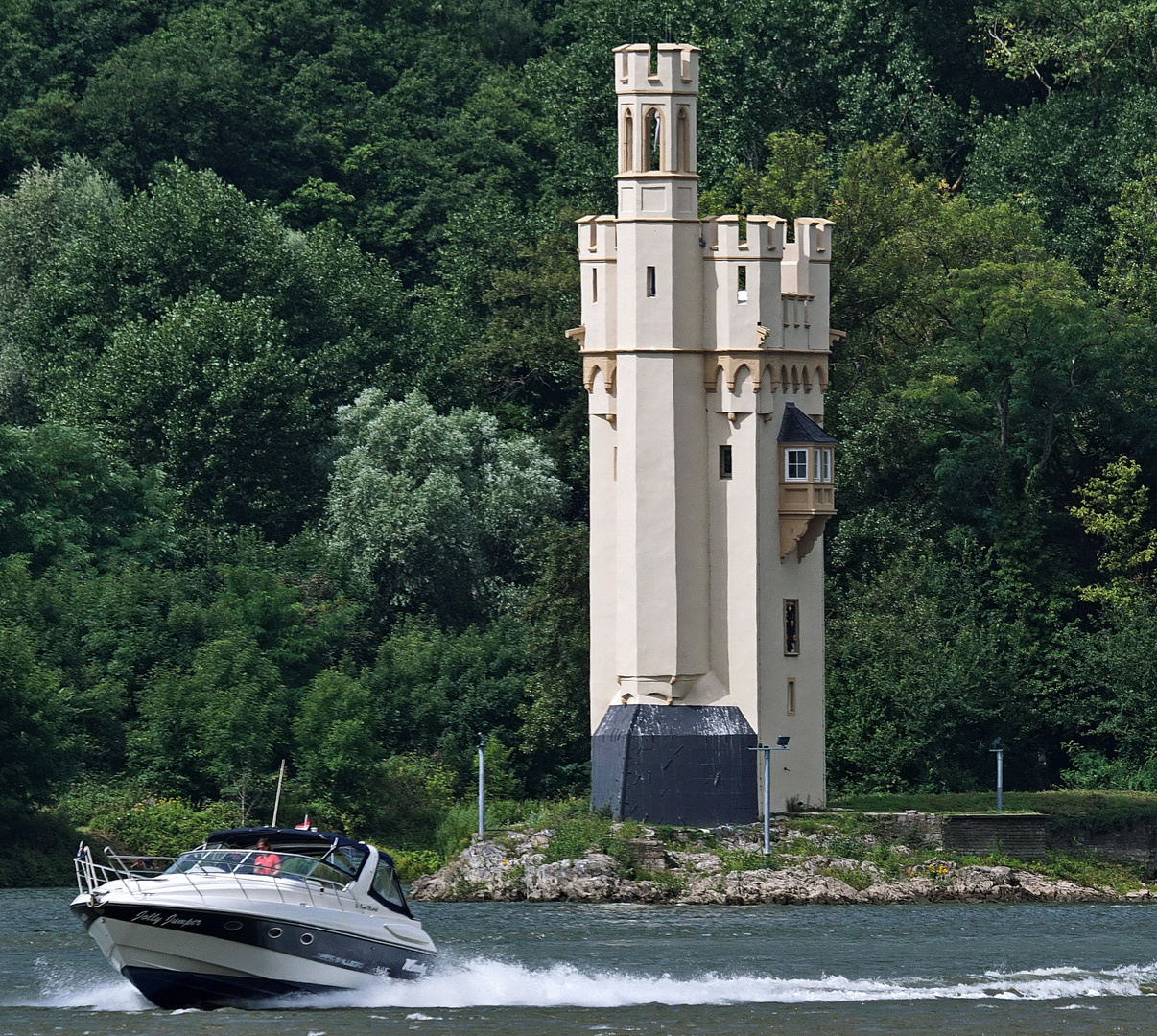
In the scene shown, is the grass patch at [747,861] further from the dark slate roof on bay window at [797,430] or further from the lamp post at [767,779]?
the dark slate roof on bay window at [797,430]

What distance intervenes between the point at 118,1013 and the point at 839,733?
40134 millimetres

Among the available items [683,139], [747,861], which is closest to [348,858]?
[747,861]

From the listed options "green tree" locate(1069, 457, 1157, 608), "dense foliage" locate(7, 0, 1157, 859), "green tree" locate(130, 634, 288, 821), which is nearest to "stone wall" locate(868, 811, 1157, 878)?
"dense foliage" locate(7, 0, 1157, 859)

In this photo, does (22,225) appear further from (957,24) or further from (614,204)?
(957,24)

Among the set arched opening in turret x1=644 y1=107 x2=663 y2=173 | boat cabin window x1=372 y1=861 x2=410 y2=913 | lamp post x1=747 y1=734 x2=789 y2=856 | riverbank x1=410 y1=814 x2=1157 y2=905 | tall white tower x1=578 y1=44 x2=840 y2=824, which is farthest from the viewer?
arched opening in turret x1=644 y1=107 x2=663 y2=173

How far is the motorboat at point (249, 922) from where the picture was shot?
51.3m

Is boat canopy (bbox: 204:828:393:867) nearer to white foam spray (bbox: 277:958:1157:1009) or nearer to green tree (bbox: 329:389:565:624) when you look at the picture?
white foam spray (bbox: 277:958:1157:1009)

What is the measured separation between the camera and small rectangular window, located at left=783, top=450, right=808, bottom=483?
80000 mm

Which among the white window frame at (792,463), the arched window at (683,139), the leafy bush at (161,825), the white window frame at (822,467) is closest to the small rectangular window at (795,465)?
the white window frame at (792,463)

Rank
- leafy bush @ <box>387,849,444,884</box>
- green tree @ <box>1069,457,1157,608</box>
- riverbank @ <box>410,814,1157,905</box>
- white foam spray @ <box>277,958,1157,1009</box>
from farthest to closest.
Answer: green tree @ <box>1069,457,1157,608</box> → leafy bush @ <box>387,849,444,884</box> → riverbank @ <box>410,814,1157,905</box> → white foam spray @ <box>277,958,1157,1009</box>

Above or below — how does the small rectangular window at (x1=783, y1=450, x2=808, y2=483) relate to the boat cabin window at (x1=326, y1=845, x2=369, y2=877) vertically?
above

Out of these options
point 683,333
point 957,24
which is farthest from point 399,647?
point 957,24

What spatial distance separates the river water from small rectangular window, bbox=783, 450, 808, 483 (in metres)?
14.2

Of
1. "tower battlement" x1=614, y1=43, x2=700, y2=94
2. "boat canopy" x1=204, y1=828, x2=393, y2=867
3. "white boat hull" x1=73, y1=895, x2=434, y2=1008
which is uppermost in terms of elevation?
"tower battlement" x1=614, y1=43, x2=700, y2=94
